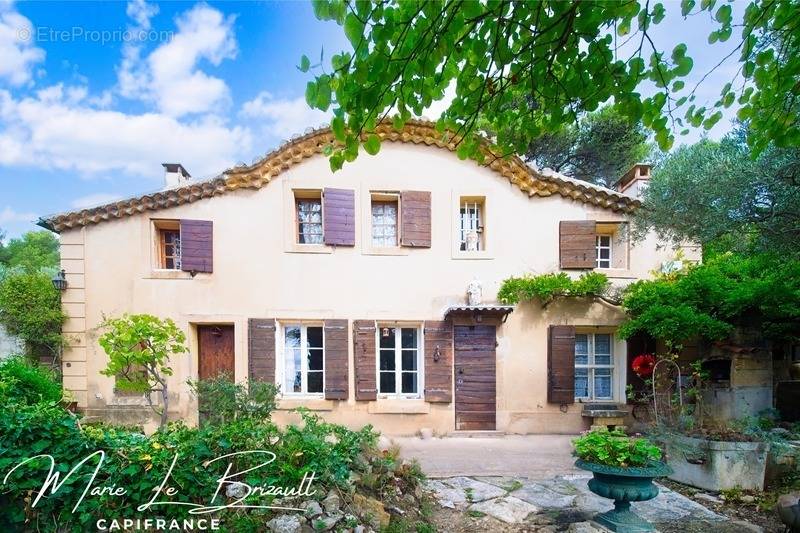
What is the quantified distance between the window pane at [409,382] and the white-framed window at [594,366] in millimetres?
3253

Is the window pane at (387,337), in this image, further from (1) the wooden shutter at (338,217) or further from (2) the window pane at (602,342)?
(2) the window pane at (602,342)

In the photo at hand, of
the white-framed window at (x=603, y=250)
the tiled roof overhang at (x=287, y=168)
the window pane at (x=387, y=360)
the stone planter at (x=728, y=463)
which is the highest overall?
the tiled roof overhang at (x=287, y=168)

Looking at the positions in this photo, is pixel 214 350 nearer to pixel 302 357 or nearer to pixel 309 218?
pixel 302 357

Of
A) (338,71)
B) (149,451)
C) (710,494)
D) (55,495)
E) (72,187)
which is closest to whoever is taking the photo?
(338,71)

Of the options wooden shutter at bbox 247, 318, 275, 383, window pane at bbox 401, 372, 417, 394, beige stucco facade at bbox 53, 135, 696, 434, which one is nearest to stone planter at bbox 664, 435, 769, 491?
beige stucco facade at bbox 53, 135, 696, 434

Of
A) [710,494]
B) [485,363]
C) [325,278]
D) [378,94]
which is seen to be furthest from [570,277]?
[378,94]

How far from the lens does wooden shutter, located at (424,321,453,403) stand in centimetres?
718

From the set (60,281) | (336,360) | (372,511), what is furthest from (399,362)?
(60,281)

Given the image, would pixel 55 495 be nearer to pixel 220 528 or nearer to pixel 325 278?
pixel 220 528

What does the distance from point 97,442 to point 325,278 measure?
14.7 ft

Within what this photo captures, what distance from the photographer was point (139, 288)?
7203mm

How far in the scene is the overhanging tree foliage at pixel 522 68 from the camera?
80.7 inches

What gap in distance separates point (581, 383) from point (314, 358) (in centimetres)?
540
